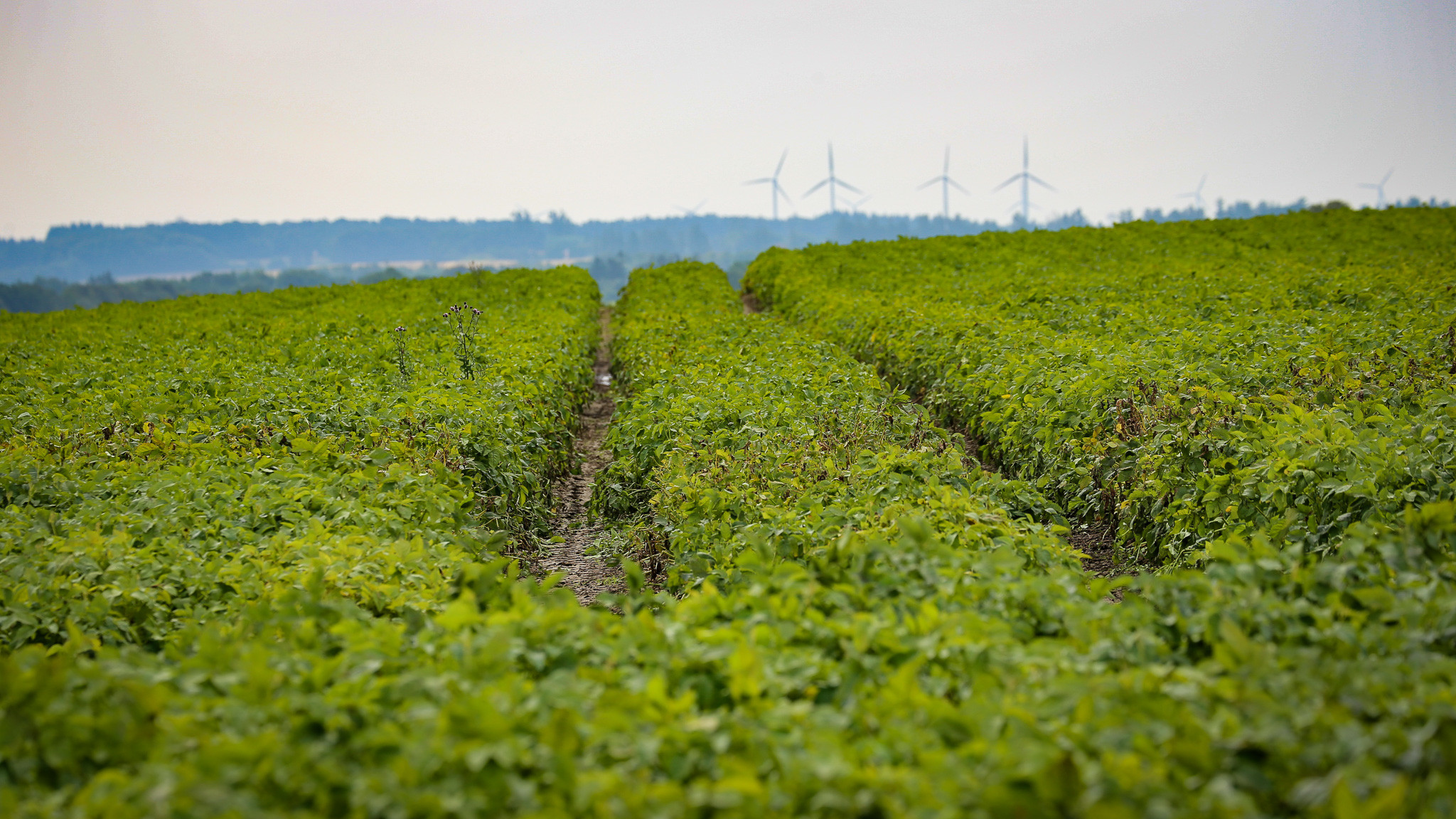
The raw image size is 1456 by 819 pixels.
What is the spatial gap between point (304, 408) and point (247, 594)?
14.0 feet

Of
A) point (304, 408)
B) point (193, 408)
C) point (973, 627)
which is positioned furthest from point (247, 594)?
point (193, 408)

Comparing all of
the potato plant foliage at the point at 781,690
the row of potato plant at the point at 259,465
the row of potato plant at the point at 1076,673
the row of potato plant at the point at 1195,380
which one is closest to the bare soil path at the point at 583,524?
the row of potato plant at the point at 259,465

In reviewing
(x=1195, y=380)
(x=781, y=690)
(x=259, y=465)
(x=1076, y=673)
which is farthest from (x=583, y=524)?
(x=1195, y=380)

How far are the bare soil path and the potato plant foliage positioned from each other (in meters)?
2.14

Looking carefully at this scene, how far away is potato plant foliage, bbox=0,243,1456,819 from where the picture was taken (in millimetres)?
1914

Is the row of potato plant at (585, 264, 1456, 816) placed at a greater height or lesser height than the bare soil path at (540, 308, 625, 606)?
greater

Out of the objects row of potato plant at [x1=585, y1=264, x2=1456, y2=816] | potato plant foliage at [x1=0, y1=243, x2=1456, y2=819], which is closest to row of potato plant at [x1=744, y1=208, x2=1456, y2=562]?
potato plant foliage at [x1=0, y1=243, x2=1456, y2=819]

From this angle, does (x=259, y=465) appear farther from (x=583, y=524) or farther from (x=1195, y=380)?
(x=1195, y=380)

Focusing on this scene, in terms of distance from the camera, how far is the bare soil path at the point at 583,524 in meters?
6.55

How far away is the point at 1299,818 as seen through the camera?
1887 millimetres

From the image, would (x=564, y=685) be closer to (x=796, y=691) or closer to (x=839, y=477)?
(x=796, y=691)

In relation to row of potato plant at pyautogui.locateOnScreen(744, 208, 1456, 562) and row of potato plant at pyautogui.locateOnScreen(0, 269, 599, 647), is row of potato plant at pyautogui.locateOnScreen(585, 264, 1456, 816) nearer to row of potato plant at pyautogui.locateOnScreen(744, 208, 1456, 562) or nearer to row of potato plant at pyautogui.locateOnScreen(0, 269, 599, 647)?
row of potato plant at pyautogui.locateOnScreen(744, 208, 1456, 562)

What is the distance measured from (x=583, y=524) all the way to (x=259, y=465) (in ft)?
10.2

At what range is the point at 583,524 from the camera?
7.86 metres
